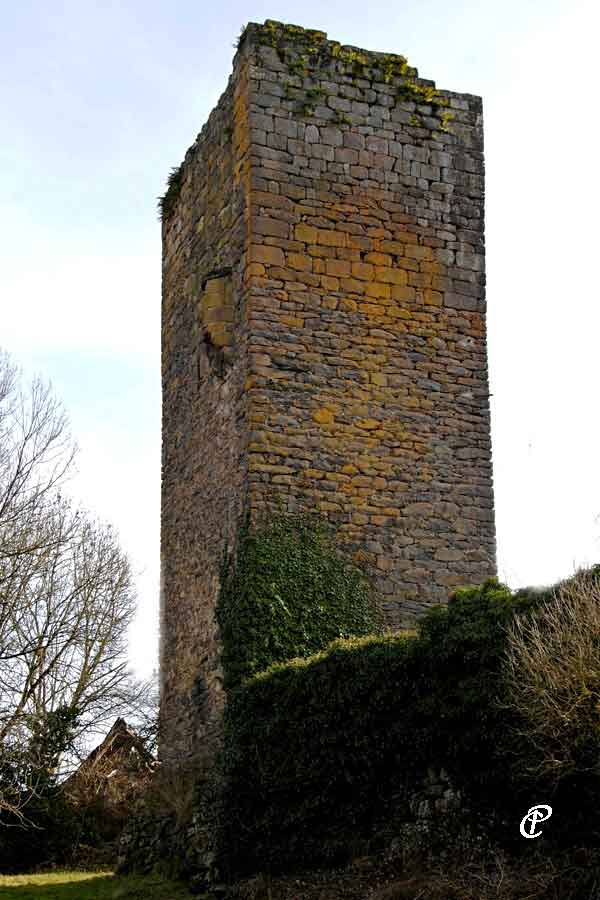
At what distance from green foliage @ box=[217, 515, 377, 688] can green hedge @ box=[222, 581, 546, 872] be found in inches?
17.8

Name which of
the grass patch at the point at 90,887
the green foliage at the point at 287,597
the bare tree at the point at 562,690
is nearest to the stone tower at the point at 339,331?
the green foliage at the point at 287,597

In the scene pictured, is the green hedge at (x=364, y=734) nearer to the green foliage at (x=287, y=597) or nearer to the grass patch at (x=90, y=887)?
the green foliage at (x=287, y=597)

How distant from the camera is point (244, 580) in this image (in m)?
12.2

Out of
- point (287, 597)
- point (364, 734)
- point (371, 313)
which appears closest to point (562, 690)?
point (364, 734)

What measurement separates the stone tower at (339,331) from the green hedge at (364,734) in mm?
1721

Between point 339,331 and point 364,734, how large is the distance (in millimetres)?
4446

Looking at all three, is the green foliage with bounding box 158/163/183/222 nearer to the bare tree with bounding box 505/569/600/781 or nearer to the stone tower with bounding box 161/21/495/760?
the stone tower with bounding box 161/21/495/760

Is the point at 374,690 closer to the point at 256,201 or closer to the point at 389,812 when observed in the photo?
the point at 389,812

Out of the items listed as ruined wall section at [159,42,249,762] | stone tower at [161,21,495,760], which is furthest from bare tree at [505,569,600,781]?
ruined wall section at [159,42,249,762]

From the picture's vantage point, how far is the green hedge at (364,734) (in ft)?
29.6

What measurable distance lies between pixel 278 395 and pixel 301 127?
108 inches

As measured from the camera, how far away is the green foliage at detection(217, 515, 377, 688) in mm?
11961

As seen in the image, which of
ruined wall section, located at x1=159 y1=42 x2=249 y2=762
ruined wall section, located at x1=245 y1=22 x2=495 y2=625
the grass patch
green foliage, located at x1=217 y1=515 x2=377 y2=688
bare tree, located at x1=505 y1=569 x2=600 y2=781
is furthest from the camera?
ruined wall section, located at x1=159 y1=42 x2=249 y2=762

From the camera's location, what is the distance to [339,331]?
42.8 feet
